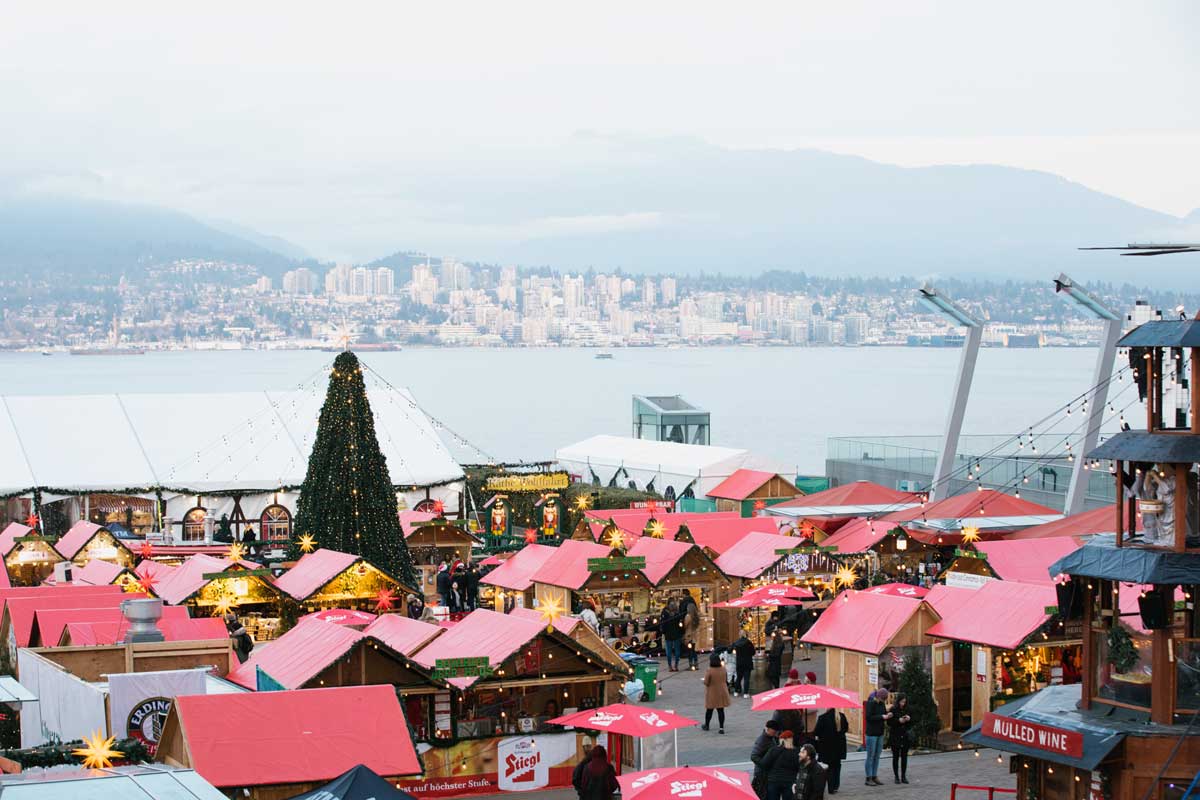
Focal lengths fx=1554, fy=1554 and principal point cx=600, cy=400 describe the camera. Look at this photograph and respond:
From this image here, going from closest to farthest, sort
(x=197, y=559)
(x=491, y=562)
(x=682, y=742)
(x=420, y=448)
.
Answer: (x=682, y=742)
(x=197, y=559)
(x=491, y=562)
(x=420, y=448)

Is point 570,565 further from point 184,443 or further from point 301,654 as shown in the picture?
point 184,443

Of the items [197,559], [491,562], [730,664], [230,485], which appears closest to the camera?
[730,664]

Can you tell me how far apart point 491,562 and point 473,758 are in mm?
13382

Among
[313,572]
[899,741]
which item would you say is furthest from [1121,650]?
[313,572]

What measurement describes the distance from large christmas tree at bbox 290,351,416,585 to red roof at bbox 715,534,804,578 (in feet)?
16.7

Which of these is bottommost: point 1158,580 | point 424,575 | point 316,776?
point 424,575

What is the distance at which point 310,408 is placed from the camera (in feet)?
136

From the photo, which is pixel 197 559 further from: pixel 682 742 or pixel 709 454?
pixel 709 454

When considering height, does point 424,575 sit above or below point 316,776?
below

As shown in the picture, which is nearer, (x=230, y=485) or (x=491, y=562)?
(x=491, y=562)

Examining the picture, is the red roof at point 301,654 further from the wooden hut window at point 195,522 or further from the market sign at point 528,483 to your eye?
the market sign at point 528,483

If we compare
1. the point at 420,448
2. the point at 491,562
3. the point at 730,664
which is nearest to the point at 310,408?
the point at 420,448

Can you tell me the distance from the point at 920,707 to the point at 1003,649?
110 cm

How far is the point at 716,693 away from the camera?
17.7 meters
